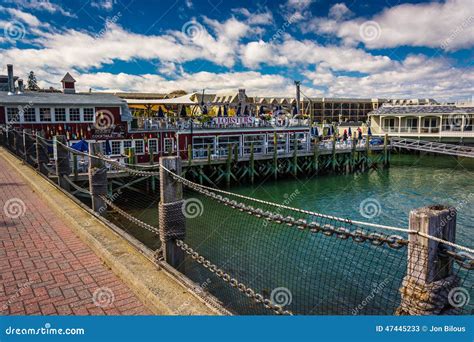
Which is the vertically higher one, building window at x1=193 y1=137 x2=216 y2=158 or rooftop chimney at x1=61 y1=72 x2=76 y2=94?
rooftop chimney at x1=61 y1=72 x2=76 y2=94

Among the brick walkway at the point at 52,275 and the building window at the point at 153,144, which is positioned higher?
the building window at the point at 153,144

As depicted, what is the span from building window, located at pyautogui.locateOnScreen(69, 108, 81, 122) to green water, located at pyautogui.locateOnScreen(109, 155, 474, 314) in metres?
8.28

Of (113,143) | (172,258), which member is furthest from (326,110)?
(172,258)

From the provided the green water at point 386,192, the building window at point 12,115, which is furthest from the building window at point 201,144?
the building window at point 12,115

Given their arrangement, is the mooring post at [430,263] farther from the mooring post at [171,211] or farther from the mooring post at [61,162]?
the mooring post at [61,162]

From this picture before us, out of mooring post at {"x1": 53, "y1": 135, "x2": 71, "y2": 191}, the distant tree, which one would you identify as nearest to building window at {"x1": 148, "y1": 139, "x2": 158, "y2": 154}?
mooring post at {"x1": 53, "y1": 135, "x2": 71, "y2": 191}

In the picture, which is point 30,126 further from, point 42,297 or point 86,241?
point 42,297

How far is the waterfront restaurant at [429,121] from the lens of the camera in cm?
4631

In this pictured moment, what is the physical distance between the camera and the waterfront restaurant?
46.3 meters

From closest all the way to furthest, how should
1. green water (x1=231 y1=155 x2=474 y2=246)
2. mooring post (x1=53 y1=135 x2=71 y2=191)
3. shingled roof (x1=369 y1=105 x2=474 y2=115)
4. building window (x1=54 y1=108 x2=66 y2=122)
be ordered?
mooring post (x1=53 y1=135 x2=71 y2=191) < green water (x1=231 y1=155 x2=474 y2=246) < building window (x1=54 y1=108 x2=66 y2=122) < shingled roof (x1=369 y1=105 x2=474 y2=115)

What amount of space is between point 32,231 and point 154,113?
113ft

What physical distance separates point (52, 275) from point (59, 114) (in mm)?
23943

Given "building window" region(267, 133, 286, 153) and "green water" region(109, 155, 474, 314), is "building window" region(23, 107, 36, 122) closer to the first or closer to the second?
"green water" region(109, 155, 474, 314)

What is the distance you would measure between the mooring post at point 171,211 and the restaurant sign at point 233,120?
26423 millimetres
